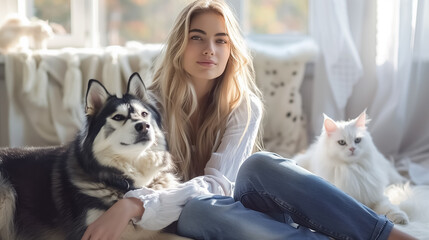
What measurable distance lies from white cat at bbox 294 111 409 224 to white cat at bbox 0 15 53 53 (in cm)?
173

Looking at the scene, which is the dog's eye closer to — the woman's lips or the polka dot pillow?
the woman's lips

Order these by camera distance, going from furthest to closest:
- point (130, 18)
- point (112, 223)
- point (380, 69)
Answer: point (130, 18), point (380, 69), point (112, 223)

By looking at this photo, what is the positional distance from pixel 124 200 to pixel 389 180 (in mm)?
1545

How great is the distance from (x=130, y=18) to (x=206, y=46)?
65.8 inches

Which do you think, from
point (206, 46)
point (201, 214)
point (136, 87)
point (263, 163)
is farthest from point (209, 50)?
point (201, 214)

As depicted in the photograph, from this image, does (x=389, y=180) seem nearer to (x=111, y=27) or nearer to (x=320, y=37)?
(x=320, y=37)

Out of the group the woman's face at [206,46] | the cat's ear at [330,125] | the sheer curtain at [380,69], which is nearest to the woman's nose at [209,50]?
the woman's face at [206,46]

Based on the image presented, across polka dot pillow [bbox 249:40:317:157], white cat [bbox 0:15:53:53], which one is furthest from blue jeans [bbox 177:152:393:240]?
white cat [bbox 0:15:53:53]

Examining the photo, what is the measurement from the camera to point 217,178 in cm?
176

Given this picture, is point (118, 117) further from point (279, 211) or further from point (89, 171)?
point (279, 211)

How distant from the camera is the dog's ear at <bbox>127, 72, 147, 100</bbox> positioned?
5.16ft

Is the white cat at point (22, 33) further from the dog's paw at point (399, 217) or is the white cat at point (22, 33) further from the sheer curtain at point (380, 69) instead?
the dog's paw at point (399, 217)

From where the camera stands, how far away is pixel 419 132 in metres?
3.15

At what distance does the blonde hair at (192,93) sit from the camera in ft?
6.31
